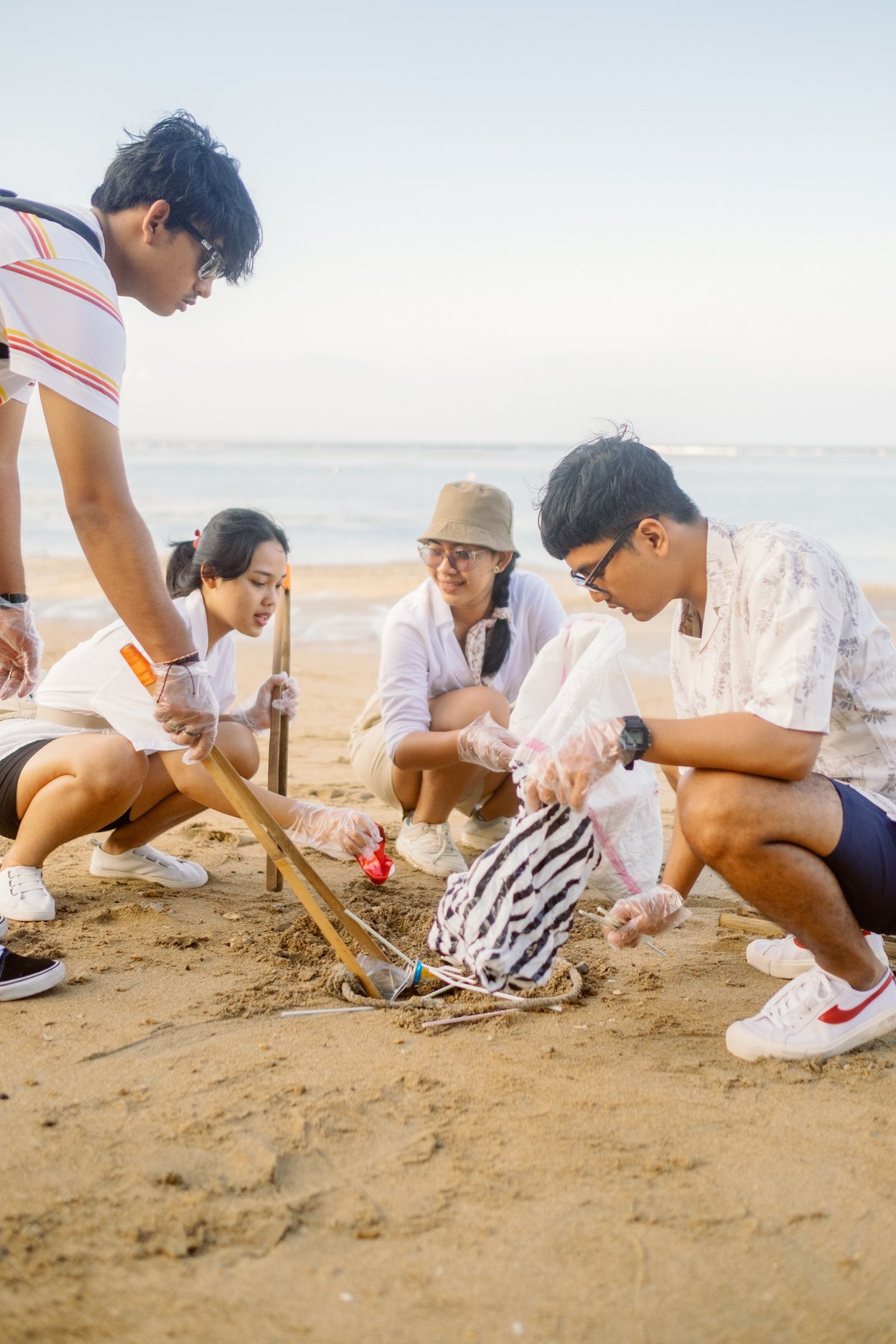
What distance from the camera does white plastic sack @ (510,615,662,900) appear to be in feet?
8.57

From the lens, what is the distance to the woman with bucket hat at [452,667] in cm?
352

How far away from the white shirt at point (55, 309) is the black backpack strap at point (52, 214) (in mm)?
19

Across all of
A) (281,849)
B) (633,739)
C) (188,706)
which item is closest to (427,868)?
(281,849)

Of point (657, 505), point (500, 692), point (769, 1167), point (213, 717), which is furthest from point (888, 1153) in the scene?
point (500, 692)

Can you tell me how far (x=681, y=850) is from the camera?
271 centimetres

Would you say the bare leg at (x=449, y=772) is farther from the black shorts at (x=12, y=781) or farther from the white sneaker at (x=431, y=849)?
the black shorts at (x=12, y=781)

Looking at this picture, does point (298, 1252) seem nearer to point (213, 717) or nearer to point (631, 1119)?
point (631, 1119)

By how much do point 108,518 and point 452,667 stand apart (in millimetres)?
1741

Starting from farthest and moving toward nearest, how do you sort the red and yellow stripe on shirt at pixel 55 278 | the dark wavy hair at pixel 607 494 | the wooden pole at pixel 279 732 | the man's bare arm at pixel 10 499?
1. the wooden pole at pixel 279 732
2. the man's bare arm at pixel 10 499
3. the dark wavy hair at pixel 607 494
4. the red and yellow stripe on shirt at pixel 55 278

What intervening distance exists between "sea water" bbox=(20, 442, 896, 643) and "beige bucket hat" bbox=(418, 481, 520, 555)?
0.19 metres

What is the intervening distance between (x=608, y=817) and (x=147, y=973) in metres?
1.33

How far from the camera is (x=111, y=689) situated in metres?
3.12

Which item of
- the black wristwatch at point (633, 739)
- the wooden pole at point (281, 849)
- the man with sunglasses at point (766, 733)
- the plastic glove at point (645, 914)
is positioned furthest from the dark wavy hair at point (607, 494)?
the wooden pole at point (281, 849)

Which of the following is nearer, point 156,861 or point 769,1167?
point 769,1167
